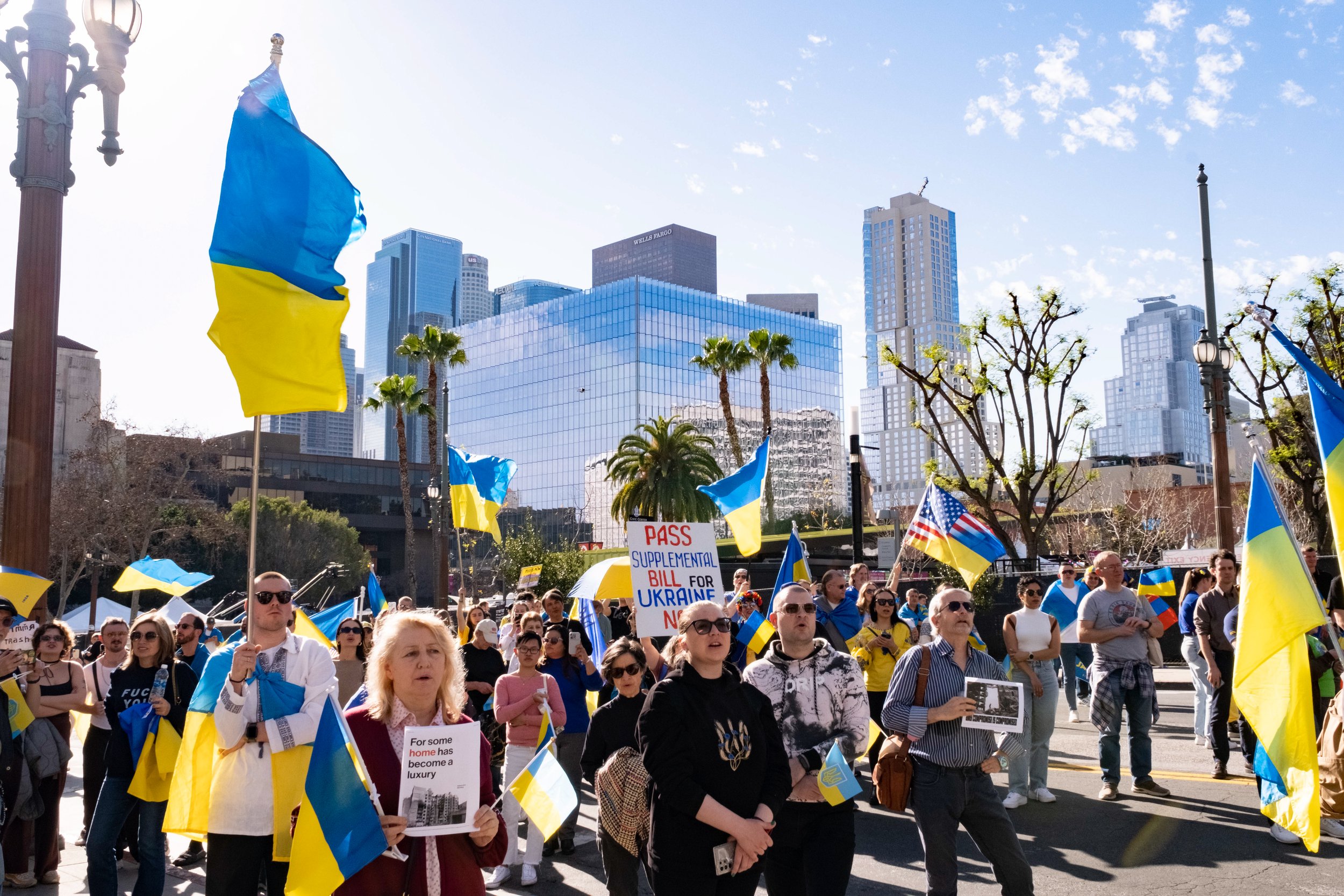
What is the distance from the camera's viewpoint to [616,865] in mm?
5586

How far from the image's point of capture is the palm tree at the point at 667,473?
163 ft

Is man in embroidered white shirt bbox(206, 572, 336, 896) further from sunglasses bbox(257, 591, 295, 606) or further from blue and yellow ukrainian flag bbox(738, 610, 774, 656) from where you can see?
blue and yellow ukrainian flag bbox(738, 610, 774, 656)

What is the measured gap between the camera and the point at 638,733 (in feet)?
13.9

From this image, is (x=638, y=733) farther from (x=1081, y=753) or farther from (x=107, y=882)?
(x=1081, y=753)

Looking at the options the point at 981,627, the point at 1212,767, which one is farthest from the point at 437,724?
the point at 981,627

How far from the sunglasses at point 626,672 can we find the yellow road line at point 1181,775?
5.25m

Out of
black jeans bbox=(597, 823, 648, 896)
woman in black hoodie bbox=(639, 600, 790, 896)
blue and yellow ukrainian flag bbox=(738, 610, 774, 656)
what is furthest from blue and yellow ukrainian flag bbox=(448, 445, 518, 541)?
woman in black hoodie bbox=(639, 600, 790, 896)

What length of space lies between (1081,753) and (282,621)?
9.33 m

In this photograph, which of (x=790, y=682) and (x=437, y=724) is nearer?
(x=437, y=724)

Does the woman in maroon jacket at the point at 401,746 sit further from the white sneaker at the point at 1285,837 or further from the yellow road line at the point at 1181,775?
the yellow road line at the point at 1181,775

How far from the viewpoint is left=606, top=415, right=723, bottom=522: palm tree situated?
4969 cm

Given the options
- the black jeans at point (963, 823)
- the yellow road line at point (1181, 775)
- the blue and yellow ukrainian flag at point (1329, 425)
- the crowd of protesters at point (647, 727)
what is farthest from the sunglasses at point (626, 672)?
the yellow road line at point (1181, 775)

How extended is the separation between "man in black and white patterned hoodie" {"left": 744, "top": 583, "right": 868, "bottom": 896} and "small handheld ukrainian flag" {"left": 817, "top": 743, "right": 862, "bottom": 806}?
141 mm

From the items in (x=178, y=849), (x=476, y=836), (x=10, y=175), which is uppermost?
(x=10, y=175)
